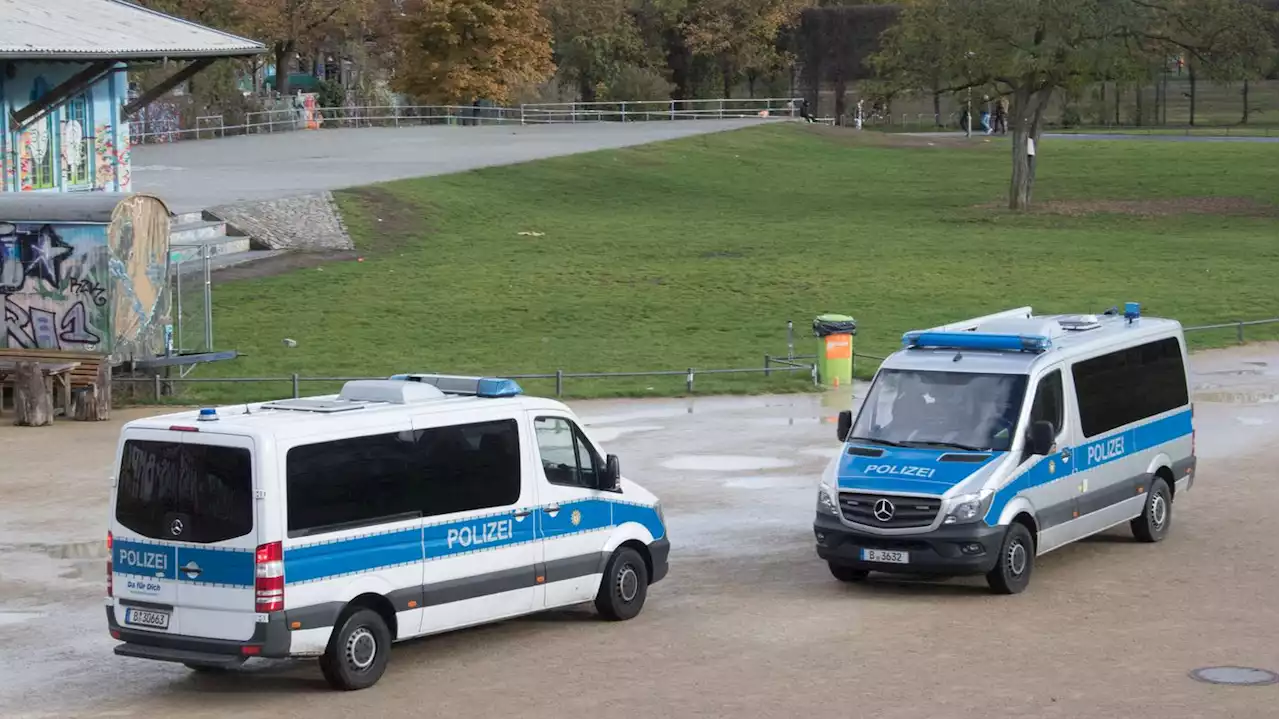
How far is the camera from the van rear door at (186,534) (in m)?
12.1

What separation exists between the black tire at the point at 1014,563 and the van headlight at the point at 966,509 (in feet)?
1.15

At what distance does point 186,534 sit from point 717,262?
101 feet

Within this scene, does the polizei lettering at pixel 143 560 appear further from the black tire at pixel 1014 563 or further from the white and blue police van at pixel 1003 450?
the black tire at pixel 1014 563

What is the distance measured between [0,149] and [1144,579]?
1139 inches

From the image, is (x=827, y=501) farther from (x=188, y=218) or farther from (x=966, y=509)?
(x=188, y=218)

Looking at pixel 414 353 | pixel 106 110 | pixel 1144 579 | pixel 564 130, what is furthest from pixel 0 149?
pixel 564 130

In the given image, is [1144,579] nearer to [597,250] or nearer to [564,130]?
[597,250]

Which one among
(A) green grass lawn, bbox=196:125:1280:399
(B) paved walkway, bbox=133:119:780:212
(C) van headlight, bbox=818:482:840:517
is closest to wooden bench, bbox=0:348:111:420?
(A) green grass lawn, bbox=196:125:1280:399

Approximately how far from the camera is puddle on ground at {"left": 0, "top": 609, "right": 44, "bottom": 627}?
1458 centimetres

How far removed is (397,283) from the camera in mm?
38281

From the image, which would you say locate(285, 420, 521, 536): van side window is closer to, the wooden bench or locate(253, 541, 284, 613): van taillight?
locate(253, 541, 284, 613): van taillight

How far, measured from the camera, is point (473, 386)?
46.3ft

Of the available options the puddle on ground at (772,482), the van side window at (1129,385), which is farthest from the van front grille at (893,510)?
the puddle on ground at (772,482)

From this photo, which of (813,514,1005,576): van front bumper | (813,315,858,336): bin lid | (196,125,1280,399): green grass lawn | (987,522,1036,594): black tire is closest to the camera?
(813,514,1005,576): van front bumper
